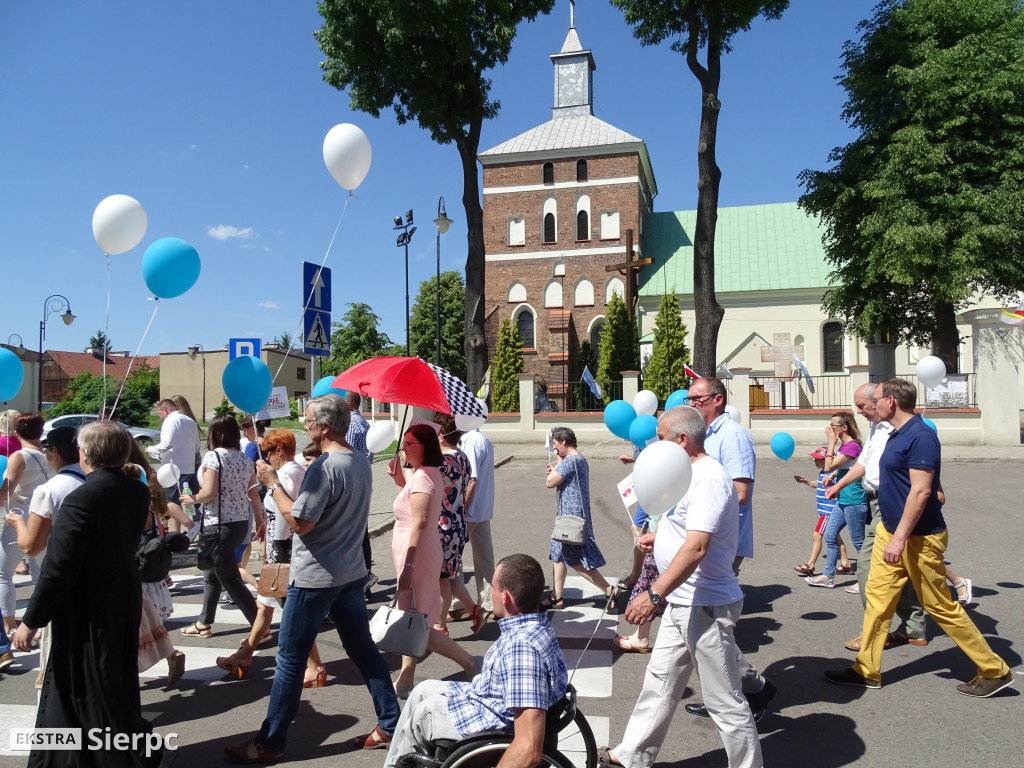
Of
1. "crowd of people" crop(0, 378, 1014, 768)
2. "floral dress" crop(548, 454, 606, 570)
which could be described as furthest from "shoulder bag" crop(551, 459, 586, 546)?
"crowd of people" crop(0, 378, 1014, 768)

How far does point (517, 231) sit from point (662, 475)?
118ft

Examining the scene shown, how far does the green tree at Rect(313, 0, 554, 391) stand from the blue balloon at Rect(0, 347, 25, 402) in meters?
13.5

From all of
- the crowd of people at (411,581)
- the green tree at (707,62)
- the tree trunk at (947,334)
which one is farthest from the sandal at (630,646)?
the tree trunk at (947,334)

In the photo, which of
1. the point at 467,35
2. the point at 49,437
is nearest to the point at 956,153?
the point at 467,35

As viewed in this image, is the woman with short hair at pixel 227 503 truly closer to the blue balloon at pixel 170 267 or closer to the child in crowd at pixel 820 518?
the blue balloon at pixel 170 267

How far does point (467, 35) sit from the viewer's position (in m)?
19.0

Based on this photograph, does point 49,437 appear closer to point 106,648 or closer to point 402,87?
point 106,648

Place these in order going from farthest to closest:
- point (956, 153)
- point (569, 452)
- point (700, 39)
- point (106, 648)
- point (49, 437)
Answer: point (956, 153), point (700, 39), point (569, 452), point (49, 437), point (106, 648)

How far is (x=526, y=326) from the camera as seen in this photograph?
3819 cm

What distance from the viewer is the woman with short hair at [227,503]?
5230 millimetres

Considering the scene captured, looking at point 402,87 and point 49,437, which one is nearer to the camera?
point 49,437

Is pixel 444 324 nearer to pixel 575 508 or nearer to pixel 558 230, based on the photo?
pixel 558 230

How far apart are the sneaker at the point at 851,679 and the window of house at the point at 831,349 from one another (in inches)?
1289

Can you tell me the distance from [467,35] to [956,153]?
48.6 feet
